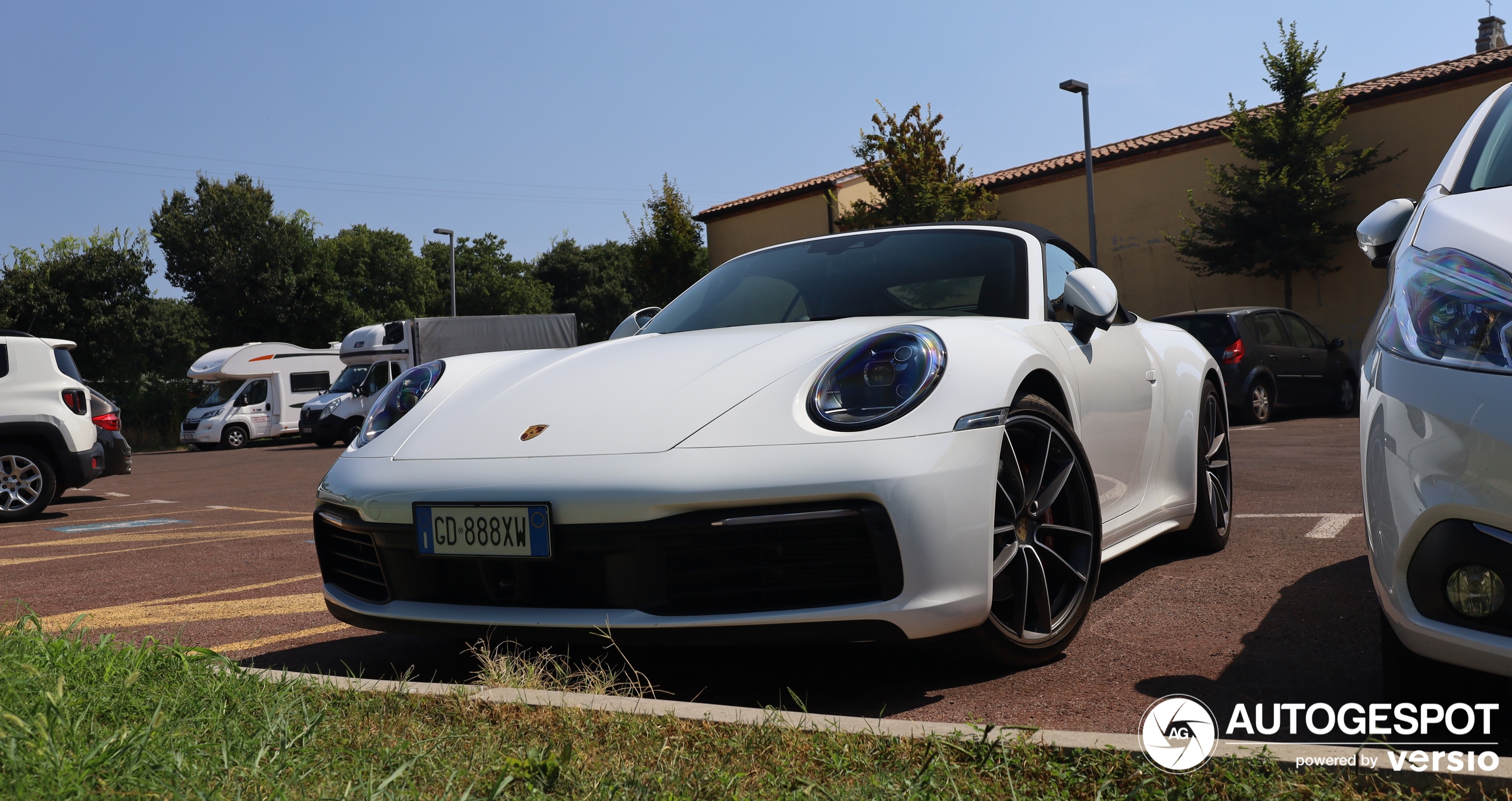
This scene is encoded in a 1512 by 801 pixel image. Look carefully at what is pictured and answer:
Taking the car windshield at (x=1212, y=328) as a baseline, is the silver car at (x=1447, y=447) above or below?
below

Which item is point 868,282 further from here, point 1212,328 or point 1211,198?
point 1211,198

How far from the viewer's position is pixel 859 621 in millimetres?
2340

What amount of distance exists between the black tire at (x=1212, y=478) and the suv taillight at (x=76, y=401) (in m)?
9.75

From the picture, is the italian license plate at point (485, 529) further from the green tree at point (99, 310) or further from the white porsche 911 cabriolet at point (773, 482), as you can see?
the green tree at point (99, 310)

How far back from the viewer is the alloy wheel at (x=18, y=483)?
→ 9.48 meters

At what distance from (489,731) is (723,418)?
0.86m

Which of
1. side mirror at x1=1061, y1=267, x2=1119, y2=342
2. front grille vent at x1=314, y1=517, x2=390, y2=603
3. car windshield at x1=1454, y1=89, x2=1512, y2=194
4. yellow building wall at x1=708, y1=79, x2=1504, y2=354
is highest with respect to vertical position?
yellow building wall at x1=708, y1=79, x2=1504, y2=354

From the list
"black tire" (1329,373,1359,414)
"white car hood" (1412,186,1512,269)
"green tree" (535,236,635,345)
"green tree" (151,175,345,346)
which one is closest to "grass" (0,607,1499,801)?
"white car hood" (1412,186,1512,269)

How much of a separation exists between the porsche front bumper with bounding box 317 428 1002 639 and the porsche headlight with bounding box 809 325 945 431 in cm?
11

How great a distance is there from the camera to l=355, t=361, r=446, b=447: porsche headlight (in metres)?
3.34

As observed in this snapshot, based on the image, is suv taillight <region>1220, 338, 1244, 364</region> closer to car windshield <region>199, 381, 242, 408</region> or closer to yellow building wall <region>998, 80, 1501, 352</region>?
yellow building wall <region>998, 80, 1501, 352</region>

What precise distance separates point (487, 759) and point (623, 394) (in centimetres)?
109

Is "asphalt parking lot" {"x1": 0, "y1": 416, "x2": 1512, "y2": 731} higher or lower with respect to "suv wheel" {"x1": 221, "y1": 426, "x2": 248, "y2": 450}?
lower

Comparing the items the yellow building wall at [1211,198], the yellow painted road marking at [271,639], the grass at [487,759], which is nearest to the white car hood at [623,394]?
the grass at [487,759]
